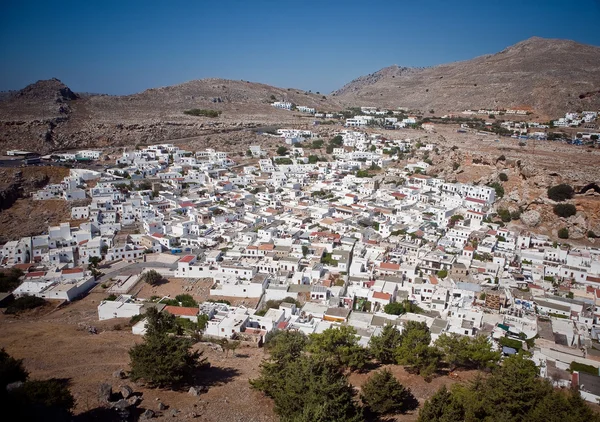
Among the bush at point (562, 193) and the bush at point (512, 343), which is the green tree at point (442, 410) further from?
the bush at point (562, 193)

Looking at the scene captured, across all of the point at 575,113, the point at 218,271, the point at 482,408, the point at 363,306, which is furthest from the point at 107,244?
the point at 575,113

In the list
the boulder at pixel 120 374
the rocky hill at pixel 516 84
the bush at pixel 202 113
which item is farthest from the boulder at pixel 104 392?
the rocky hill at pixel 516 84

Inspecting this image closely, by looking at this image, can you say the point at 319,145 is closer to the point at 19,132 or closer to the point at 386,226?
the point at 386,226

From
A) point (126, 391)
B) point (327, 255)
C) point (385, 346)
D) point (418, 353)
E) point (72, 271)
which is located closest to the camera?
point (126, 391)

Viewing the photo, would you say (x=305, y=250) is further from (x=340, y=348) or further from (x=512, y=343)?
(x=512, y=343)

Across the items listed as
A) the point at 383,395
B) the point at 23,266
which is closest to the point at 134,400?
the point at 383,395

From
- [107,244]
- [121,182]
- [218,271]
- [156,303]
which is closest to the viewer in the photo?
[156,303]
